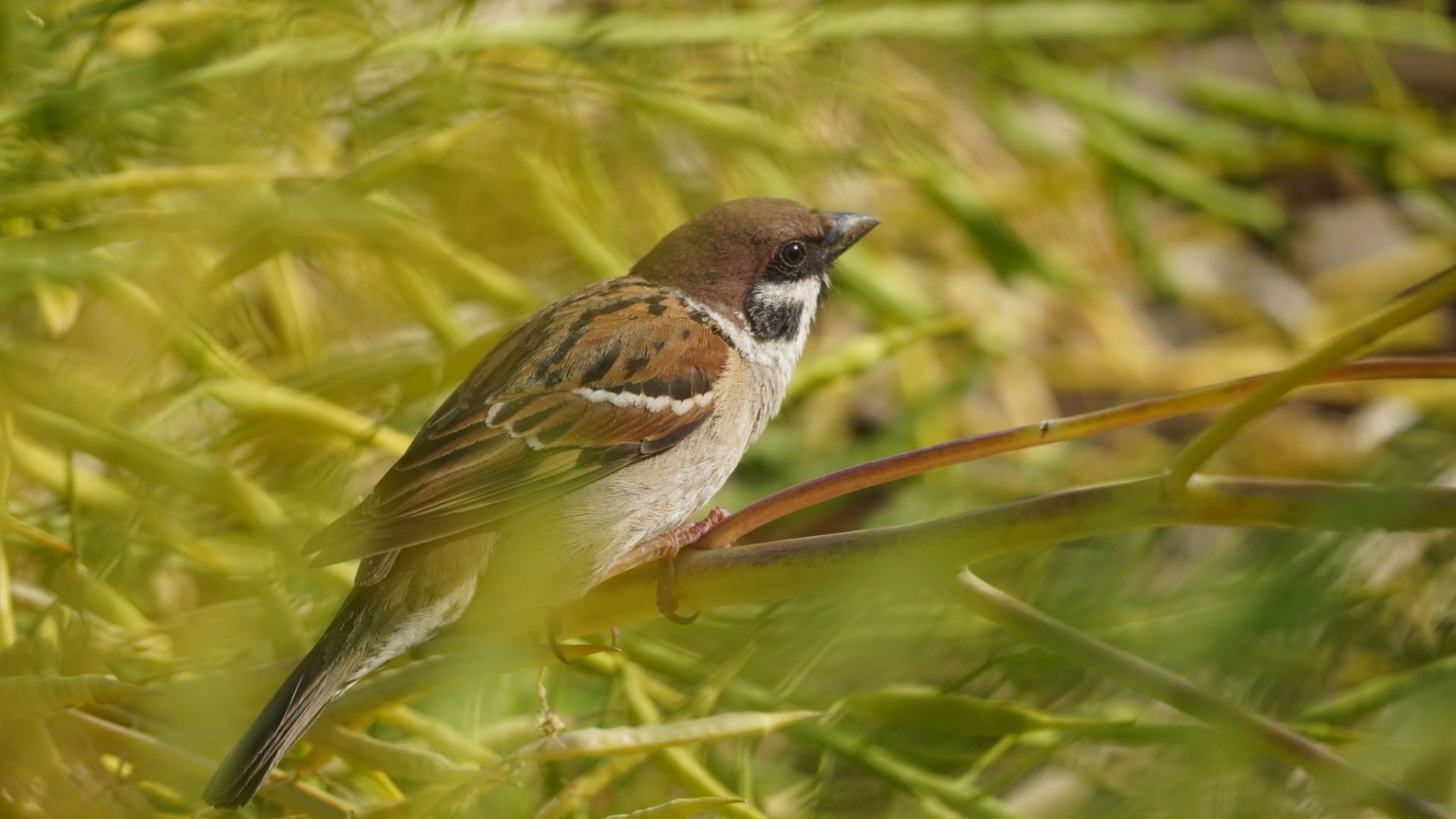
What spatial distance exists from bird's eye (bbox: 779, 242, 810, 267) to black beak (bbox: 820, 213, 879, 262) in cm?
5

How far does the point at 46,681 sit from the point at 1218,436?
1253 mm

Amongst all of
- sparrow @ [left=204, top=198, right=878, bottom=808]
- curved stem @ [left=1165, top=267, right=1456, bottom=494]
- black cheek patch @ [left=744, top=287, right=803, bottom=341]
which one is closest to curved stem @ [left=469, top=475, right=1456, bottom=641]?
curved stem @ [left=1165, top=267, right=1456, bottom=494]

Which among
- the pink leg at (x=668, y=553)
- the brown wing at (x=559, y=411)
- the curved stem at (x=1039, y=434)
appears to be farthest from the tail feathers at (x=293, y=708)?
the curved stem at (x=1039, y=434)

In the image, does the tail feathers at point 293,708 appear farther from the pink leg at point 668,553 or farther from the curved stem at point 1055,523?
the curved stem at point 1055,523

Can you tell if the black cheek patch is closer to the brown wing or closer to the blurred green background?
the brown wing

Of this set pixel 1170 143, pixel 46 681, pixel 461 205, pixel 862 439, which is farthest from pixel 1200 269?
pixel 46 681

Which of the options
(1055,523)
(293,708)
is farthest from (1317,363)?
(293,708)

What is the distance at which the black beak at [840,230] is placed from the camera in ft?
8.21

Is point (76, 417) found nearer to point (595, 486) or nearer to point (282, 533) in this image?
point (282, 533)

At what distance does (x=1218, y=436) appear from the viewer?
3.96 feet

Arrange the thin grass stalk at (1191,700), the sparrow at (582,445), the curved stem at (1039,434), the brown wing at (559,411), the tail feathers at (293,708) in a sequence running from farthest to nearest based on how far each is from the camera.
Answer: the brown wing at (559,411) < the sparrow at (582,445) < the tail feathers at (293,708) < the curved stem at (1039,434) < the thin grass stalk at (1191,700)

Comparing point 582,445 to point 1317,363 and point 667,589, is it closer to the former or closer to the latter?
point 667,589

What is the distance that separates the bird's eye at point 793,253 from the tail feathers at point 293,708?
1009 mm

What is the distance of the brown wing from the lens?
1962mm
